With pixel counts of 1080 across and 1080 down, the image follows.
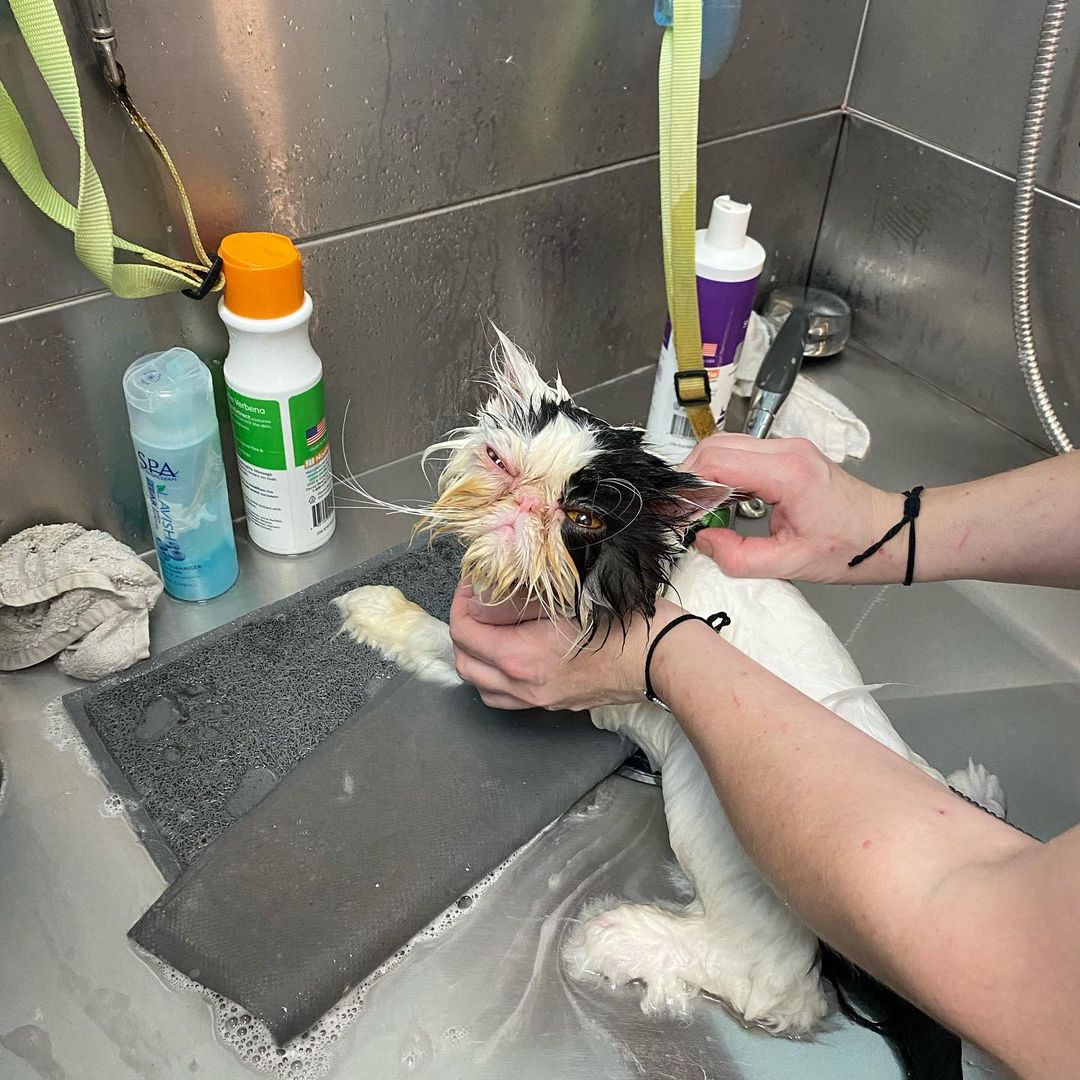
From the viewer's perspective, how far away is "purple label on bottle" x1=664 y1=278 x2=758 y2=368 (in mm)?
1151

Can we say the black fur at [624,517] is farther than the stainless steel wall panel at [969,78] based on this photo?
No

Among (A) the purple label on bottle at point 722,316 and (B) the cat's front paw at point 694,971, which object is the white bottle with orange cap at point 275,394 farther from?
(B) the cat's front paw at point 694,971

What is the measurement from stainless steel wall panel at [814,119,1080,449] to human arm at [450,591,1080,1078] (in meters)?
0.84

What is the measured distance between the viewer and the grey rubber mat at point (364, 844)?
32.5 inches

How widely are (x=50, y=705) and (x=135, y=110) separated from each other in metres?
0.60

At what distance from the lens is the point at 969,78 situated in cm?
134

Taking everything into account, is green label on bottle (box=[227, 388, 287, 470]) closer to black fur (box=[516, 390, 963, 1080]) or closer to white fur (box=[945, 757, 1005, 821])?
black fur (box=[516, 390, 963, 1080])

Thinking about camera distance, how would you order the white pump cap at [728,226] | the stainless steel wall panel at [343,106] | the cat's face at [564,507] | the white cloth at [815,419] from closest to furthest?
the cat's face at [564,507] → the stainless steel wall panel at [343,106] → the white pump cap at [728,226] → the white cloth at [815,419]

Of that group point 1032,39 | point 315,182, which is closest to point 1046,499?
point 1032,39

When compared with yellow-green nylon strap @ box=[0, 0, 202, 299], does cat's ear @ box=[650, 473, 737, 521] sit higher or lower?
lower

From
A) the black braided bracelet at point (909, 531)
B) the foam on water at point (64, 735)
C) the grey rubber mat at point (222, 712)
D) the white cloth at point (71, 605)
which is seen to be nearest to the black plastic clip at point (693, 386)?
the black braided bracelet at point (909, 531)

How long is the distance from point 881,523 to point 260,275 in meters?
0.66

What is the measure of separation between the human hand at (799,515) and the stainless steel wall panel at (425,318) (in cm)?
45

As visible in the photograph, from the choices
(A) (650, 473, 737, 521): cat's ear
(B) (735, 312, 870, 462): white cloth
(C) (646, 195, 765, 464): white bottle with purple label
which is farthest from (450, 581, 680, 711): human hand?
(B) (735, 312, 870, 462): white cloth
